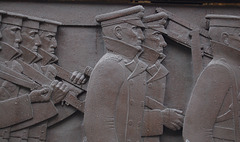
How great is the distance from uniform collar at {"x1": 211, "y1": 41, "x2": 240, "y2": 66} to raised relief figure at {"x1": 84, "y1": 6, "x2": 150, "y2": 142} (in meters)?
0.99

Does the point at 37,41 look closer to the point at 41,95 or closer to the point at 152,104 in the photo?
the point at 41,95

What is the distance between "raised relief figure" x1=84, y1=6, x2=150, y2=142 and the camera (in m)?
4.32

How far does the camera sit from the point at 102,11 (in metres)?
4.76

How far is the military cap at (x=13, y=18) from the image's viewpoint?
461 cm

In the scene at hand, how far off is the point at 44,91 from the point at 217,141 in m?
2.35

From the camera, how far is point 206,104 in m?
4.37

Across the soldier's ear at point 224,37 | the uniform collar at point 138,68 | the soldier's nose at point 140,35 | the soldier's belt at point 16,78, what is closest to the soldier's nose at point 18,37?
the soldier's belt at point 16,78

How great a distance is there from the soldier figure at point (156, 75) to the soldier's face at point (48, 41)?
122 cm

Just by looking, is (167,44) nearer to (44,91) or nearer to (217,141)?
(217,141)

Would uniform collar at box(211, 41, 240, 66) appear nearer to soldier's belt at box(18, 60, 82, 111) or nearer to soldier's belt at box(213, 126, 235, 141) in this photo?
soldier's belt at box(213, 126, 235, 141)

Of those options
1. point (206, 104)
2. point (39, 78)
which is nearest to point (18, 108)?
point (39, 78)

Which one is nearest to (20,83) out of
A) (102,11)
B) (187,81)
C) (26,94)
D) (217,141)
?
(26,94)

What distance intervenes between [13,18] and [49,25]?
1.63 ft

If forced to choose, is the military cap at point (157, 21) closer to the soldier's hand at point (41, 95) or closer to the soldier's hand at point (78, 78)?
the soldier's hand at point (78, 78)
